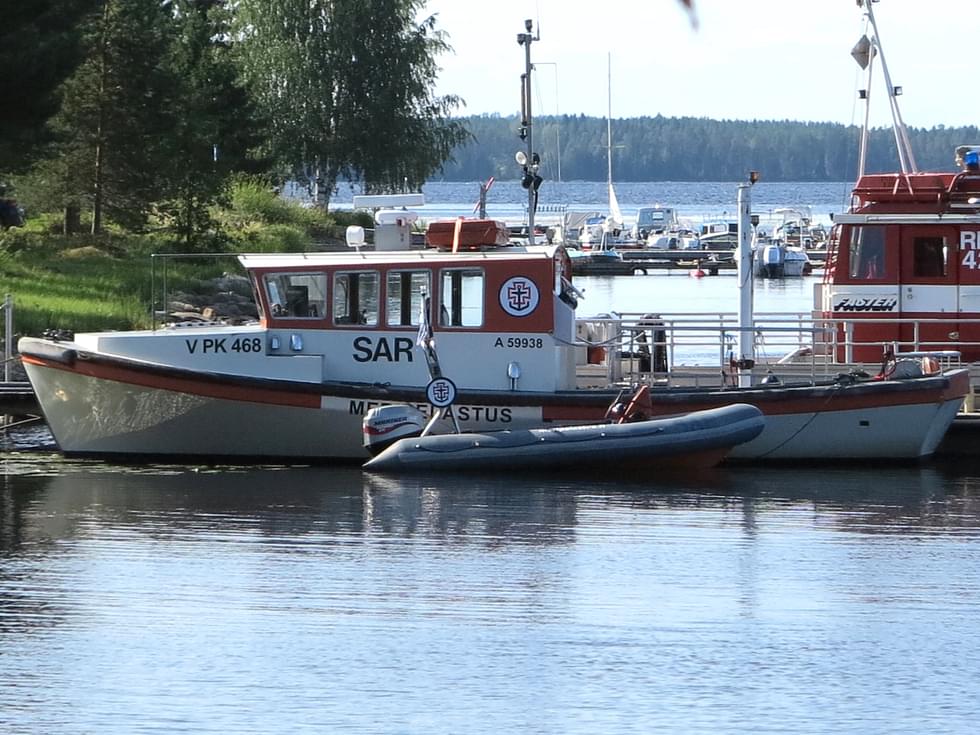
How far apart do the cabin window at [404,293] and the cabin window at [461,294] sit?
9.6 inches

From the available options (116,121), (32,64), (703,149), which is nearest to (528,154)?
(32,64)

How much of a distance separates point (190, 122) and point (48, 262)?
8993 millimetres

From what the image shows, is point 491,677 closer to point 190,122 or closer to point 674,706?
point 674,706

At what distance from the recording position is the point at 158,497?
16.3 metres

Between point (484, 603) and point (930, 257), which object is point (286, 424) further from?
point (930, 257)

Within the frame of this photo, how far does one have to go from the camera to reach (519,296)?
17391mm

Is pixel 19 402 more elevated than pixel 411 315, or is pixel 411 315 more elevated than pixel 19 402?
pixel 411 315

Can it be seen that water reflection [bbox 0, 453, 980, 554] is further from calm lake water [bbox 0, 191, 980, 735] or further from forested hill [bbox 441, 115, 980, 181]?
forested hill [bbox 441, 115, 980, 181]

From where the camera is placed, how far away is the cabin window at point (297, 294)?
1756cm

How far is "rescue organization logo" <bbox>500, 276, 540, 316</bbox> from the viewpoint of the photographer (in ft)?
57.1

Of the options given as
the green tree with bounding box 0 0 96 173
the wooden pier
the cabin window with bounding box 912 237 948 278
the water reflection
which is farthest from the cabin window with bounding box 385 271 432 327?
Result: the green tree with bounding box 0 0 96 173

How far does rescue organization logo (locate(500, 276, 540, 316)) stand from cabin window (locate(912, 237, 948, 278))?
501 cm

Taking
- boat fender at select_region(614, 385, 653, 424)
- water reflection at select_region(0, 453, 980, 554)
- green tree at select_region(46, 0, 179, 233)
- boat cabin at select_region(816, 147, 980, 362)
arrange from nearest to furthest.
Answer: water reflection at select_region(0, 453, 980, 554)
boat fender at select_region(614, 385, 653, 424)
boat cabin at select_region(816, 147, 980, 362)
green tree at select_region(46, 0, 179, 233)

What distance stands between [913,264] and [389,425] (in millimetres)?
6679
